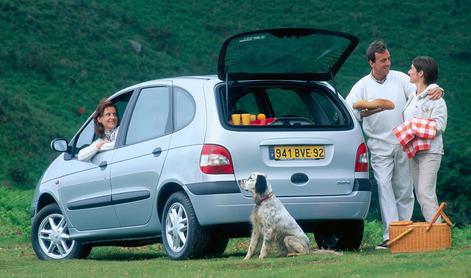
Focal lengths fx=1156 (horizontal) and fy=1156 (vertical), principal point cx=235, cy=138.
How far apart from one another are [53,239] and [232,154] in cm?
323

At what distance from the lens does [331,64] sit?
1152cm

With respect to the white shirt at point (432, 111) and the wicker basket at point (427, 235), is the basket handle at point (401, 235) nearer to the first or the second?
the wicker basket at point (427, 235)

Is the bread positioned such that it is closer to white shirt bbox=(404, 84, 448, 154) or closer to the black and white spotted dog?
white shirt bbox=(404, 84, 448, 154)

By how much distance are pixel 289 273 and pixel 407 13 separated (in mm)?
75085

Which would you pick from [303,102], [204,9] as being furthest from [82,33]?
[303,102]

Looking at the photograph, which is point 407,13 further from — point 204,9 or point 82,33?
point 82,33

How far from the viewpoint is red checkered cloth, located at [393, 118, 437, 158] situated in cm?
1112

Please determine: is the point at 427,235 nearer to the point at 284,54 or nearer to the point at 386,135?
the point at 386,135

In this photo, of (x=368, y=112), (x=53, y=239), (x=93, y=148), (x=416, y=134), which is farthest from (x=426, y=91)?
(x=53, y=239)

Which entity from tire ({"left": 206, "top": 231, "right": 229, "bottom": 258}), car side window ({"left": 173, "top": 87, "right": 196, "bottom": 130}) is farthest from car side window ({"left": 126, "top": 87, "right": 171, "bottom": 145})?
tire ({"left": 206, "top": 231, "right": 229, "bottom": 258})

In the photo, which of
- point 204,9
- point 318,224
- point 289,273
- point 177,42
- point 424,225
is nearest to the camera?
point 289,273

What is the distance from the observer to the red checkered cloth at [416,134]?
11.1m

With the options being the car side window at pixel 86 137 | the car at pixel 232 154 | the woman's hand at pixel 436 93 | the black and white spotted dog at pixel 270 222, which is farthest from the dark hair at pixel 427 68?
the car side window at pixel 86 137

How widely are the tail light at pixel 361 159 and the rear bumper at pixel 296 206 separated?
13cm
